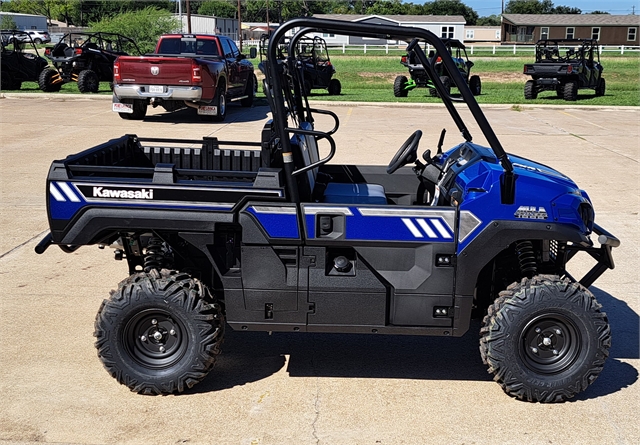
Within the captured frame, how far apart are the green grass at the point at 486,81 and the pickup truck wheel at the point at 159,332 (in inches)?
684

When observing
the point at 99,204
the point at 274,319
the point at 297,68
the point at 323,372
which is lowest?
the point at 323,372

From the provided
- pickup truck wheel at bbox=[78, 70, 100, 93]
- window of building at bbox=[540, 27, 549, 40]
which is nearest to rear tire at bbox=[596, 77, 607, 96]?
pickup truck wheel at bbox=[78, 70, 100, 93]

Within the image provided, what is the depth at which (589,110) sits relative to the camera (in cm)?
2048

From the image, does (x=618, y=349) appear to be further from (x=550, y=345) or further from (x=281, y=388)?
(x=281, y=388)

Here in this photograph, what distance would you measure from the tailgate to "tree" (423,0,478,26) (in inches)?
3446

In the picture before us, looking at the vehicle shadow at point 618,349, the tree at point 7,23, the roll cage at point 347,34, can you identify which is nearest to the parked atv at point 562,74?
the vehicle shadow at point 618,349

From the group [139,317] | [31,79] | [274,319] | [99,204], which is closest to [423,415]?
[274,319]

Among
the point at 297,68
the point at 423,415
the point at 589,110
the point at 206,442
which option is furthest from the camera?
the point at 589,110

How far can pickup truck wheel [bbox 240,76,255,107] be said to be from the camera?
19.8 meters

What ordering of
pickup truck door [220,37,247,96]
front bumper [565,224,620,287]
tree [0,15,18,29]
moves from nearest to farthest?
front bumper [565,224,620,287]
pickup truck door [220,37,247,96]
tree [0,15,18,29]

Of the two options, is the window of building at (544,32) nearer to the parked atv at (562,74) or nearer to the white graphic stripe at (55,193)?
the parked atv at (562,74)

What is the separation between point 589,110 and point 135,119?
11377mm

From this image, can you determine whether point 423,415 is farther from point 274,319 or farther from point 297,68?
point 297,68

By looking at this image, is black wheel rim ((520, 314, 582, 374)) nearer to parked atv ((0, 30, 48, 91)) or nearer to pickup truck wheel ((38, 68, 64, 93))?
pickup truck wheel ((38, 68, 64, 93))
